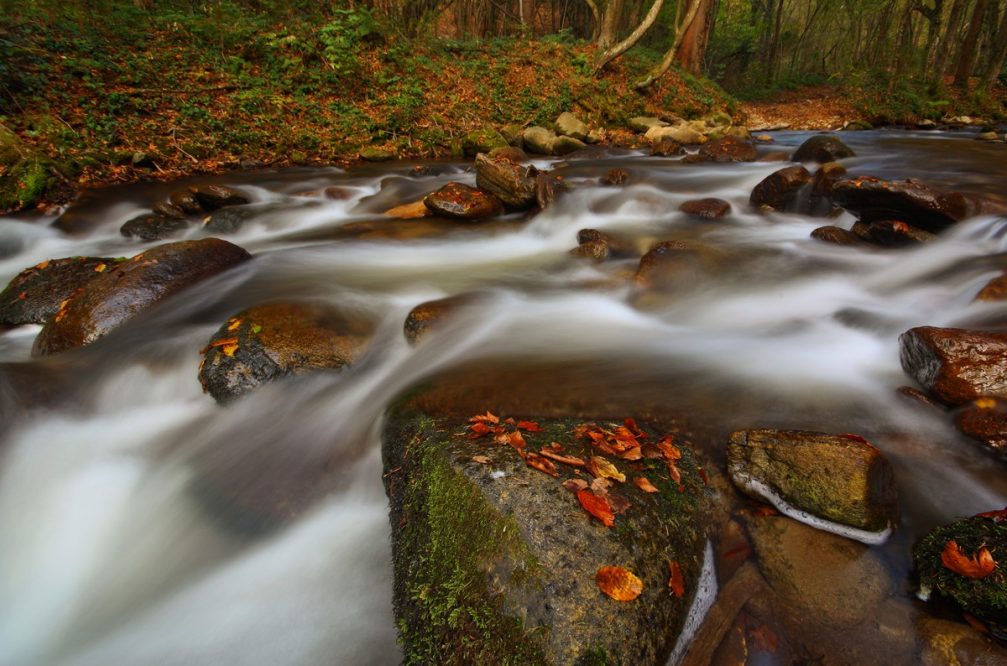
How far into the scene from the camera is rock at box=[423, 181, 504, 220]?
7.07m

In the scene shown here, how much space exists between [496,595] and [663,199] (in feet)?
23.9

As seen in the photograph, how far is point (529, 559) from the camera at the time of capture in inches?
70.1

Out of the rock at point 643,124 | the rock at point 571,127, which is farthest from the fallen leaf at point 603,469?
the rock at point 643,124

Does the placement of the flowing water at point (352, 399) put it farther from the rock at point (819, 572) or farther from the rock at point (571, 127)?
the rock at point (571, 127)

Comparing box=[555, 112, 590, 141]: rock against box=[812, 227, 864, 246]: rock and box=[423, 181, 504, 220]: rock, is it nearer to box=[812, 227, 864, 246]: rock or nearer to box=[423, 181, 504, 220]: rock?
box=[423, 181, 504, 220]: rock

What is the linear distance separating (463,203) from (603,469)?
5.55 meters

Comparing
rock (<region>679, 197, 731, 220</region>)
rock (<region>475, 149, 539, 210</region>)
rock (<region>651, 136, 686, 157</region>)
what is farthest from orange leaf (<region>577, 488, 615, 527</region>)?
rock (<region>651, 136, 686, 157</region>)

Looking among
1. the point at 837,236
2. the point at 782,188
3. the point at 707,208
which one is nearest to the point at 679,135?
the point at 782,188

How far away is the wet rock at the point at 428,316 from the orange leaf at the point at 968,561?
341 centimetres

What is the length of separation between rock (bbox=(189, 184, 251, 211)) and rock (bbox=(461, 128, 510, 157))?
548 cm

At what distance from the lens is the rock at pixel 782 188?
22.9 ft

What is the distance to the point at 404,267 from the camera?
601cm

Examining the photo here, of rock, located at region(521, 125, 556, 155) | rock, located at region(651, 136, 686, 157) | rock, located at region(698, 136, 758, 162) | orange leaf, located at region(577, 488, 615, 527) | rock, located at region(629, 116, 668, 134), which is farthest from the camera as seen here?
rock, located at region(629, 116, 668, 134)

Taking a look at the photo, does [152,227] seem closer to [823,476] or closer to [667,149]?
[823,476]
